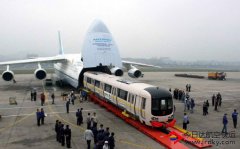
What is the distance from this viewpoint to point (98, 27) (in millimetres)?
32875

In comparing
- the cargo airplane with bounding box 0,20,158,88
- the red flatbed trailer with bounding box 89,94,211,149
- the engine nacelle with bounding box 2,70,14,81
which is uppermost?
the cargo airplane with bounding box 0,20,158,88

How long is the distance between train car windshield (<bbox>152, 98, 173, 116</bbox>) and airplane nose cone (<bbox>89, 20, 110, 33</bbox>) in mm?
19483

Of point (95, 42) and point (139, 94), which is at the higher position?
point (95, 42)

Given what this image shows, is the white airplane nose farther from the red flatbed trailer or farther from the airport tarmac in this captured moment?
the red flatbed trailer

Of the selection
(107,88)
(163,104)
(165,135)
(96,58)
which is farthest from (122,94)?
(96,58)

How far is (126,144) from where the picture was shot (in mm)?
13586

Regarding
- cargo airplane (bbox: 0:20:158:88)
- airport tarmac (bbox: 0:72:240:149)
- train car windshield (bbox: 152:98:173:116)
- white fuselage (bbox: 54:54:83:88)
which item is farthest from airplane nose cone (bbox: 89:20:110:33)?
train car windshield (bbox: 152:98:173:116)

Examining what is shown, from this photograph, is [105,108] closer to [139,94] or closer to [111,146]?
[139,94]

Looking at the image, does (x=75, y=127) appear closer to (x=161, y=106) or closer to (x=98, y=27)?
(x=161, y=106)

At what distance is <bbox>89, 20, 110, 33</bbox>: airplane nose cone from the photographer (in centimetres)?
3284

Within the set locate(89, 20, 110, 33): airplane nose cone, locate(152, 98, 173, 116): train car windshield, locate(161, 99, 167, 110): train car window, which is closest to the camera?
locate(152, 98, 173, 116): train car windshield

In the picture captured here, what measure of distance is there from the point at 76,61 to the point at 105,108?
1145 centimetres

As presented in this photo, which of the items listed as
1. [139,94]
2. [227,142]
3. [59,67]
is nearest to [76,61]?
[59,67]

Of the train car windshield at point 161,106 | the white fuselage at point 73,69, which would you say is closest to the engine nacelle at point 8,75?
the white fuselage at point 73,69
